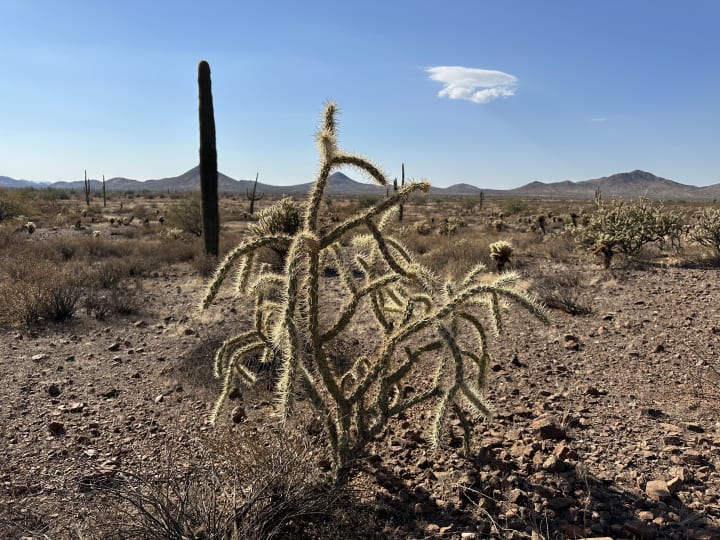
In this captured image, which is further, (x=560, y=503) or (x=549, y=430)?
(x=549, y=430)

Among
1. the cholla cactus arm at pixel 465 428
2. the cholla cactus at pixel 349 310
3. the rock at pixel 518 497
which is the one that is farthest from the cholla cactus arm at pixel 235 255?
the rock at pixel 518 497

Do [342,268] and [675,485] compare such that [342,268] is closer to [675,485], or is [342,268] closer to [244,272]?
[244,272]

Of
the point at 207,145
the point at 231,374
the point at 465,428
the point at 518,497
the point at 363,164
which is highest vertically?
the point at 207,145

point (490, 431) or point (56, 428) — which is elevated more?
point (490, 431)

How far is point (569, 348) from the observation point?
18.4ft

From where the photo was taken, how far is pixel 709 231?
985 centimetres

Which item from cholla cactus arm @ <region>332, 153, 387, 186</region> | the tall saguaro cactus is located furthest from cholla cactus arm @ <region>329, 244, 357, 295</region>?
the tall saguaro cactus

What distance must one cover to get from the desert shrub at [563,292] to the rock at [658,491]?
13.7ft

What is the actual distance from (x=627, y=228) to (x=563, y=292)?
14.2 feet

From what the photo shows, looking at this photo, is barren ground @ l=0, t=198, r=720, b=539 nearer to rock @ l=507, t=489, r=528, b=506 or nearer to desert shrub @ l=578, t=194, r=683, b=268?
rock @ l=507, t=489, r=528, b=506

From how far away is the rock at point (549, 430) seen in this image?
11.8ft

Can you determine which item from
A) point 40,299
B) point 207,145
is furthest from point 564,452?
point 207,145

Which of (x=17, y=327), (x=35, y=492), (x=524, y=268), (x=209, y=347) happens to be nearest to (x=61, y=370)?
(x=209, y=347)

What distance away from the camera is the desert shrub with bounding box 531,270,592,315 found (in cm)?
707
